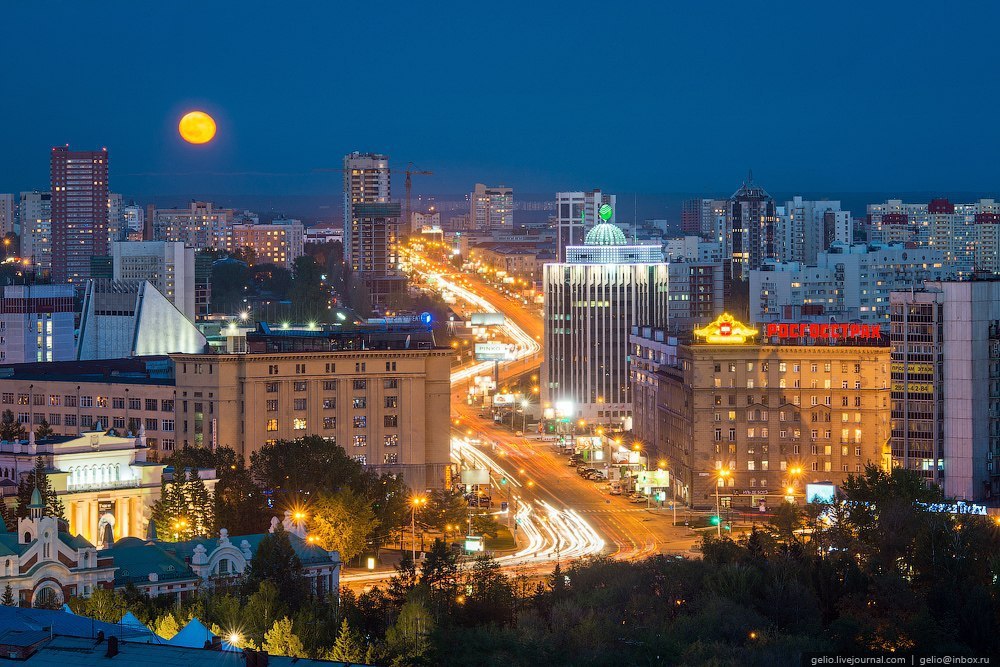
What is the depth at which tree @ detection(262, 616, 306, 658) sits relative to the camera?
54219mm

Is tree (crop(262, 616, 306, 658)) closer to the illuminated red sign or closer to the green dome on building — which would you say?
the illuminated red sign

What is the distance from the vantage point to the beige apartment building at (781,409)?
330ft

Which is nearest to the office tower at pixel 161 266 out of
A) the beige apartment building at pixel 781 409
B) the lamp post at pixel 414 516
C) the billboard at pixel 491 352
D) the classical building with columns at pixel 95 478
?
the billboard at pixel 491 352

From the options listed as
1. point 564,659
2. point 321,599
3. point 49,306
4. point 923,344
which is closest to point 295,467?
point 321,599

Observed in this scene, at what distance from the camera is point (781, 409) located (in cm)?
10144

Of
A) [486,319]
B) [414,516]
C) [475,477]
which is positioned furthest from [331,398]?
[486,319]

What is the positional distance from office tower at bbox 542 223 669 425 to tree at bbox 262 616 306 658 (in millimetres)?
79784

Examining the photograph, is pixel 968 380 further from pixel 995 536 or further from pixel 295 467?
pixel 295 467

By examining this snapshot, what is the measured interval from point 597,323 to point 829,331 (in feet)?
116

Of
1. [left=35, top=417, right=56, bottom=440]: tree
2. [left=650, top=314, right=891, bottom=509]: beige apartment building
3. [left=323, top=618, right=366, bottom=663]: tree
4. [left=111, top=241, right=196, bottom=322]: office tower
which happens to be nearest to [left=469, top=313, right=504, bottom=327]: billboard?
[left=111, top=241, right=196, bottom=322]: office tower

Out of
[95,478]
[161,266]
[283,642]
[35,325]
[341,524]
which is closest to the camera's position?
[283,642]

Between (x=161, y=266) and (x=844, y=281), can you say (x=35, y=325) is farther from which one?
(x=844, y=281)

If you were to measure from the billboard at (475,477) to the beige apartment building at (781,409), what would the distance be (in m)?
9.33

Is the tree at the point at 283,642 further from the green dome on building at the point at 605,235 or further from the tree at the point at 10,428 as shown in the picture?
the green dome on building at the point at 605,235
